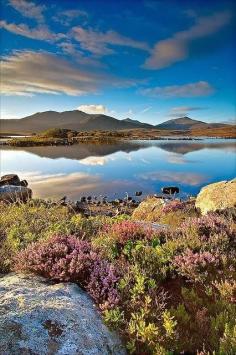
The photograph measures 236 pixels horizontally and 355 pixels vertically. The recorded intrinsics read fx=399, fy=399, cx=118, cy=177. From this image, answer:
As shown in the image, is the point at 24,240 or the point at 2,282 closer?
the point at 2,282

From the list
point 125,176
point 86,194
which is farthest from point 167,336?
point 125,176

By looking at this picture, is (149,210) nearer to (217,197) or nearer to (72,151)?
(217,197)

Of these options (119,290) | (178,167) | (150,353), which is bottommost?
(178,167)

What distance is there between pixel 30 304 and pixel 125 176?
45.2 m

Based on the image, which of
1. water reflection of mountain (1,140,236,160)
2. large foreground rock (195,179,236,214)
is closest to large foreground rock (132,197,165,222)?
large foreground rock (195,179,236,214)

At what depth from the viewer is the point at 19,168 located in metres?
59.2

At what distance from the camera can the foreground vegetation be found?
532cm

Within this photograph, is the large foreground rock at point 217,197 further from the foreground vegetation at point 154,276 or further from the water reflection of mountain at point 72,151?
the water reflection of mountain at point 72,151

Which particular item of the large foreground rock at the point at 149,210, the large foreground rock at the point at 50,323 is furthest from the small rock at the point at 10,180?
the large foreground rock at the point at 50,323

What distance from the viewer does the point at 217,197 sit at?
17562mm

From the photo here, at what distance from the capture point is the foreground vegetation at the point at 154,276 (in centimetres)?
532

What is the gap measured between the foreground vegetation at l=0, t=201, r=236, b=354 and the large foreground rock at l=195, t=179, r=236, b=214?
804 cm

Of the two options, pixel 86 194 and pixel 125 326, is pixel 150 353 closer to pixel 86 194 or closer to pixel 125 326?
Result: pixel 125 326

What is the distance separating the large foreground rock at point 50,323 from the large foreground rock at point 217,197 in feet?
38.4
